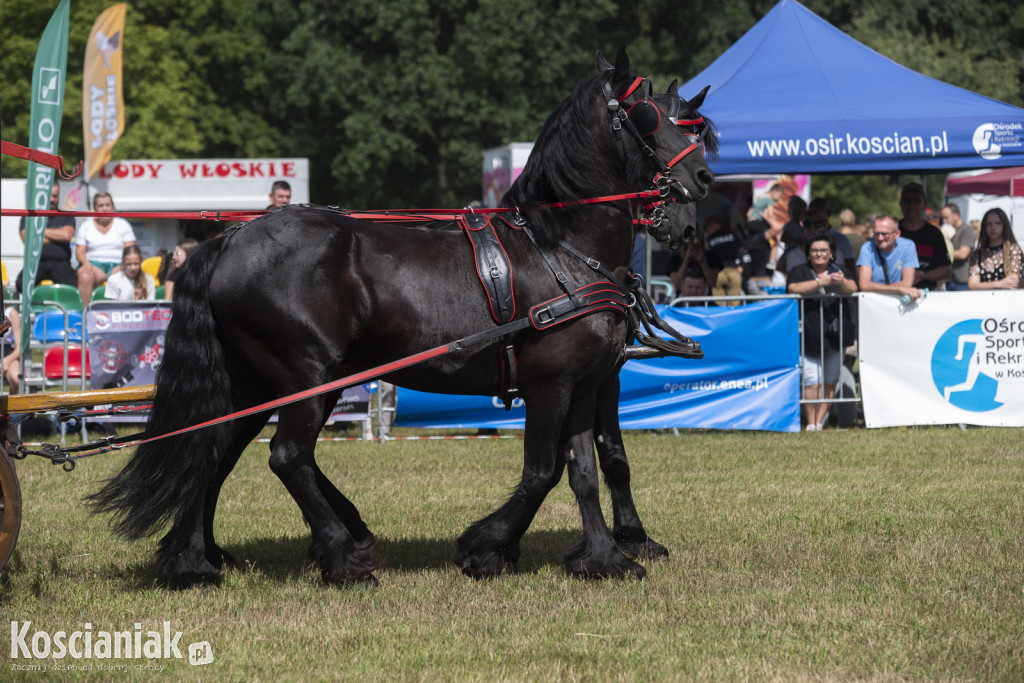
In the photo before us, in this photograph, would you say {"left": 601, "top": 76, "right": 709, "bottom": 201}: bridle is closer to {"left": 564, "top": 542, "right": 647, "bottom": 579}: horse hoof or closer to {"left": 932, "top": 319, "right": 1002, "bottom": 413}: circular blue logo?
{"left": 564, "top": 542, "right": 647, "bottom": 579}: horse hoof

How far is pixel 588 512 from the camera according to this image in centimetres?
577

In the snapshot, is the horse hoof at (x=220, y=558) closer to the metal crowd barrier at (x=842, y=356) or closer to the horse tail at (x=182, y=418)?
the horse tail at (x=182, y=418)

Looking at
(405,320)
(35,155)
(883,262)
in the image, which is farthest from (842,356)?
(35,155)

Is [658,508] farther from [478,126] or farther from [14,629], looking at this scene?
[478,126]

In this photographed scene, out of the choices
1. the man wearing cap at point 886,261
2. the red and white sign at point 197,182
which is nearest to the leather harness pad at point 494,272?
the man wearing cap at point 886,261

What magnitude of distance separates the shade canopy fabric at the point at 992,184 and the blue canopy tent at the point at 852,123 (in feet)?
29.6

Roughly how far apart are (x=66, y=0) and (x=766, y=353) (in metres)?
7.40

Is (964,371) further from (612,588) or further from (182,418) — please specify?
(182,418)

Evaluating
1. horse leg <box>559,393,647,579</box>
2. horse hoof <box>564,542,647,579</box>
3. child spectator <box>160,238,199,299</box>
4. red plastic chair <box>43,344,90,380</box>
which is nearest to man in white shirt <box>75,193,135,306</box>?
child spectator <box>160,238,199,299</box>

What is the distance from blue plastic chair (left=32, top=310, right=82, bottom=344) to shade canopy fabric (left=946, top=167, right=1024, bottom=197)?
49.3 feet

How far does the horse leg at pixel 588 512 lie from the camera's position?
572cm

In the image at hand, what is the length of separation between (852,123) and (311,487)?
736cm

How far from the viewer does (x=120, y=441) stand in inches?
220

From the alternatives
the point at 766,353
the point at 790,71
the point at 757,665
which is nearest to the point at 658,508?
the point at 757,665
